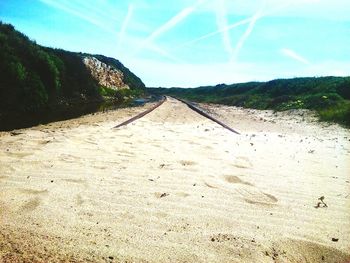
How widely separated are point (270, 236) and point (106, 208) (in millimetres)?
1500

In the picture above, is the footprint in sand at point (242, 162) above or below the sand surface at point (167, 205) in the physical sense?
above

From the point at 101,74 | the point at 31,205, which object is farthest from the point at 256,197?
the point at 101,74

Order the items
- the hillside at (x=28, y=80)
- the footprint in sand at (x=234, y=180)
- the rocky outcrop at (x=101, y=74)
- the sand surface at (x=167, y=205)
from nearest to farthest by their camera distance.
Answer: the sand surface at (x=167, y=205) < the footprint in sand at (x=234, y=180) < the hillside at (x=28, y=80) < the rocky outcrop at (x=101, y=74)

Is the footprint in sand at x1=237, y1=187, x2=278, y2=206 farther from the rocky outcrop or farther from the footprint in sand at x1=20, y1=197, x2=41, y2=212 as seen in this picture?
the rocky outcrop

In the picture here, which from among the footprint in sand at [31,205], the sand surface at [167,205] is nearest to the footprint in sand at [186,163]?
the sand surface at [167,205]

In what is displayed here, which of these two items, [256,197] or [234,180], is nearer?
[256,197]

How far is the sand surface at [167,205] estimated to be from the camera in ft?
8.13

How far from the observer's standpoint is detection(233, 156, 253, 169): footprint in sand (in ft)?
16.7

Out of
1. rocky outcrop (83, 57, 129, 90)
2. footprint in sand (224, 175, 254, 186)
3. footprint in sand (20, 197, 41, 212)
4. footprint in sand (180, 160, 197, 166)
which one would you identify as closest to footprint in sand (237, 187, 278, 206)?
footprint in sand (224, 175, 254, 186)

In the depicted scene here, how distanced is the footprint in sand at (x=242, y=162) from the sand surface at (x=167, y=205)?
0.05ft

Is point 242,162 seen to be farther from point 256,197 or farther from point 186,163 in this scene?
point 256,197

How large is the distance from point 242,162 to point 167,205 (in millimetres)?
2336

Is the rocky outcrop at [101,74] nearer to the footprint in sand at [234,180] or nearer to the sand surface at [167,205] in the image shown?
the sand surface at [167,205]

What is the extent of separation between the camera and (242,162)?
5.34m
